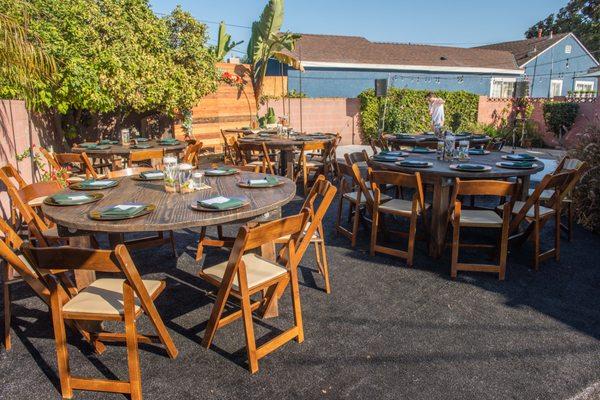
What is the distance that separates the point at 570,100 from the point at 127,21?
1319cm

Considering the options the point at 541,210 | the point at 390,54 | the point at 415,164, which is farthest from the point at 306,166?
the point at 390,54

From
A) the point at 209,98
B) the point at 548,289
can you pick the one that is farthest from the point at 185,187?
the point at 209,98

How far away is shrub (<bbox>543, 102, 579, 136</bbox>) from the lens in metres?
12.9

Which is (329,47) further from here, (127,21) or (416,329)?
(416,329)

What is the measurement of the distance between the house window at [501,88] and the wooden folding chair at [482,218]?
1908 cm

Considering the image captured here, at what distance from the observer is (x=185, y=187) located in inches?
121

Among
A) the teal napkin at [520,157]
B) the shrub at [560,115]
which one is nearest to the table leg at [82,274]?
the teal napkin at [520,157]

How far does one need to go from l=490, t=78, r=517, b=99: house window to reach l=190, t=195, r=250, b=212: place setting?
20873mm

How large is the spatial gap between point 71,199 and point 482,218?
322 cm

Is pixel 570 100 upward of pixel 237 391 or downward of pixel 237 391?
upward

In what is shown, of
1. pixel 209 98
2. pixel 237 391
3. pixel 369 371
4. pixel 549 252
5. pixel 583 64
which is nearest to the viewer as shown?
pixel 237 391

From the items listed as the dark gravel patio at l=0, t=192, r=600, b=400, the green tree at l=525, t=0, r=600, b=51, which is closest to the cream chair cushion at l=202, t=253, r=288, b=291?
the dark gravel patio at l=0, t=192, r=600, b=400

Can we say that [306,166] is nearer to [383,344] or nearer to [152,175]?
[152,175]

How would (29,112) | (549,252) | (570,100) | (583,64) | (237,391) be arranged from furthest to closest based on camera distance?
(583,64)
(570,100)
(29,112)
(549,252)
(237,391)
